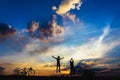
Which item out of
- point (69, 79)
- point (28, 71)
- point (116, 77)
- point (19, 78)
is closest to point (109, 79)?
point (116, 77)

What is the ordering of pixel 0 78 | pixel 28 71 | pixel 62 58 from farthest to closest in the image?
pixel 28 71
pixel 62 58
pixel 0 78

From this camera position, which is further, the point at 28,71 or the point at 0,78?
the point at 28,71

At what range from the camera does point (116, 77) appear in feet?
120

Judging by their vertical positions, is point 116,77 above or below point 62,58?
below

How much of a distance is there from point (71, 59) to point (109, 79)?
5.00m

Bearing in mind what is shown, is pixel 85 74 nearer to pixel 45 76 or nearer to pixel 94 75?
pixel 94 75

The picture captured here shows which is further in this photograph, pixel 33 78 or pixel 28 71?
pixel 28 71

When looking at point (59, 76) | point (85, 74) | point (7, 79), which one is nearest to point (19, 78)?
point (7, 79)

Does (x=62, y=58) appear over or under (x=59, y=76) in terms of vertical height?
over

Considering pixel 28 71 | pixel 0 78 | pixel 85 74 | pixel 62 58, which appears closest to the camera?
pixel 0 78

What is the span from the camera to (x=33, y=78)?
116 ft

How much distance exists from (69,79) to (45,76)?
8.88 ft

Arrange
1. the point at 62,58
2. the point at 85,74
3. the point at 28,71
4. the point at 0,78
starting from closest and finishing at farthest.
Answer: the point at 0,78 → the point at 85,74 → the point at 62,58 → the point at 28,71

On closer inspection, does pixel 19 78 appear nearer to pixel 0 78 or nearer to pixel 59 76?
pixel 0 78
